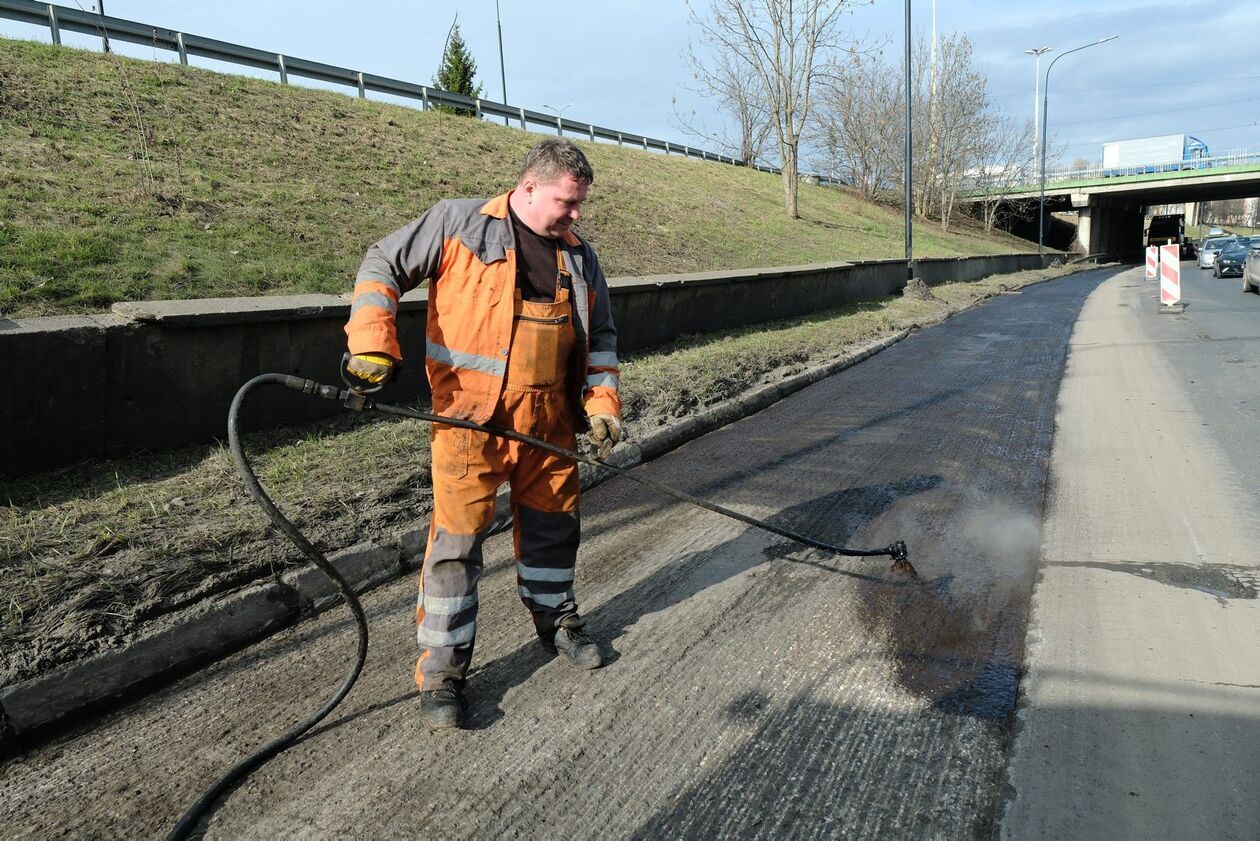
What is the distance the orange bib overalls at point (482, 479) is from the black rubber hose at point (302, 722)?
0.83 ft

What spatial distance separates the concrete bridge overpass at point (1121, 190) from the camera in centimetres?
5372

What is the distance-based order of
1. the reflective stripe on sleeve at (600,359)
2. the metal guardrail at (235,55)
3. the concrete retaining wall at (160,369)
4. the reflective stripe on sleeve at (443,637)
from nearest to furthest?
the reflective stripe on sleeve at (443,637) → the reflective stripe on sleeve at (600,359) → the concrete retaining wall at (160,369) → the metal guardrail at (235,55)

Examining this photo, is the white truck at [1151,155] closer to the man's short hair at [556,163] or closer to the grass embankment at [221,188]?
the grass embankment at [221,188]

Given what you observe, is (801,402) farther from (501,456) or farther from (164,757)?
(164,757)

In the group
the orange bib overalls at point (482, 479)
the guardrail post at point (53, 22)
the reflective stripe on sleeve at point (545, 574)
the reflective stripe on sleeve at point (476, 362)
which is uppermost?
the guardrail post at point (53, 22)

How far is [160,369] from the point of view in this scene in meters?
4.98

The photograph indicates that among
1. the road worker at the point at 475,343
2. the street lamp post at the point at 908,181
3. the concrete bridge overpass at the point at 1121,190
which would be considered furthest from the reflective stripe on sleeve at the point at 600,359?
the concrete bridge overpass at the point at 1121,190

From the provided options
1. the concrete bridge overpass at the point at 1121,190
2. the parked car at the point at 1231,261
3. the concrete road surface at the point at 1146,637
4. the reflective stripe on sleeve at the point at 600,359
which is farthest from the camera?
the concrete bridge overpass at the point at 1121,190

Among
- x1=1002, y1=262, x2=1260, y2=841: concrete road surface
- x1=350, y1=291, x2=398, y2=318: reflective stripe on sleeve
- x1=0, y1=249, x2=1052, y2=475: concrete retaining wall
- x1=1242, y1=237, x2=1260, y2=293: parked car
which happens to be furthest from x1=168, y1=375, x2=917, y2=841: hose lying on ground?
x1=1242, y1=237, x2=1260, y2=293: parked car

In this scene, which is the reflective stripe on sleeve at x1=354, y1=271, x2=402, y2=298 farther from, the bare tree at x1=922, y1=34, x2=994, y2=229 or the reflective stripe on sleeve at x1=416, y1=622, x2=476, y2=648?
the bare tree at x1=922, y1=34, x2=994, y2=229

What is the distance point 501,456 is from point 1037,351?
34.8ft

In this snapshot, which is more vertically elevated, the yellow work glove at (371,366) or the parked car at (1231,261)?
the yellow work glove at (371,366)

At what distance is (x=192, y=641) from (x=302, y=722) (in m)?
0.81

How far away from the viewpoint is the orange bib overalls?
9.89ft
